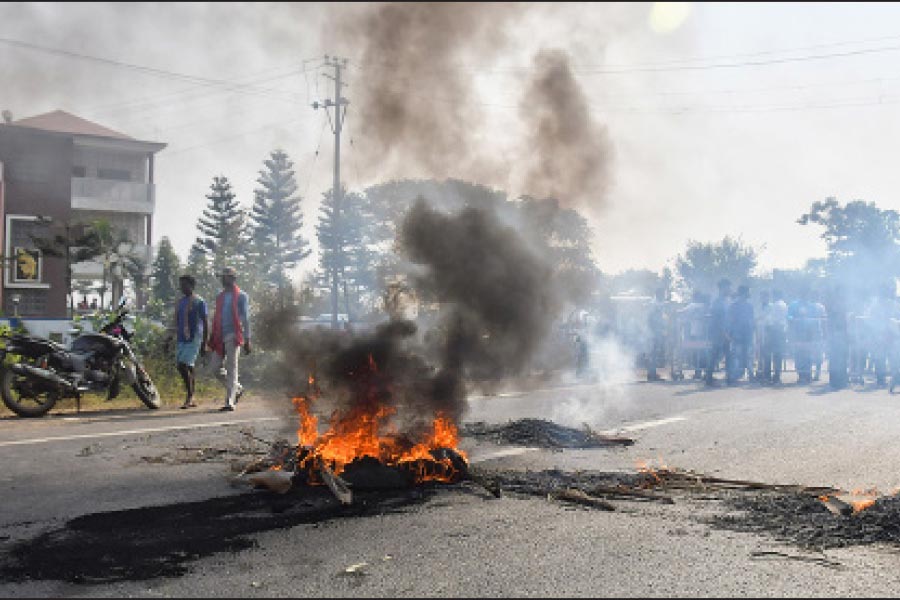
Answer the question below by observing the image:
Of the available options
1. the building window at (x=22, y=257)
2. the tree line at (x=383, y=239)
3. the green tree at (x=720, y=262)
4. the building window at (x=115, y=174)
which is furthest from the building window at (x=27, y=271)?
the green tree at (x=720, y=262)

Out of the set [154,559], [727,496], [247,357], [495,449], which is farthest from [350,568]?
[247,357]

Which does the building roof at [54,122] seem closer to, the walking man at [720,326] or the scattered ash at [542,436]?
the scattered ash at [542,436]

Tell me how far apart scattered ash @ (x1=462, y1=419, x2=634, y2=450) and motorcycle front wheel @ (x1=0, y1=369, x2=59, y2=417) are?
18.2 feet

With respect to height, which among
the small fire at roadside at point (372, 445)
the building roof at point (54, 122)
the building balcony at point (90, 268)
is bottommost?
the small fire at roadside at point (372, 445)

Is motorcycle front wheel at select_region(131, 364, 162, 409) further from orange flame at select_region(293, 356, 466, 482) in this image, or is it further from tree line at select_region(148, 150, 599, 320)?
orange flame at select_region(293, 356, 466, 482)

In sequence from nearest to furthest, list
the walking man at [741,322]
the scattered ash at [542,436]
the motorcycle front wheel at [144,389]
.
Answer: the scattered ash at [542,436], the motorcycle front wheel at [144,389], the walking man at [741,322]

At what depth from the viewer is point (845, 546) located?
4477 millimetres

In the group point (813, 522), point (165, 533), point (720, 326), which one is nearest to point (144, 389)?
point (165, 533)

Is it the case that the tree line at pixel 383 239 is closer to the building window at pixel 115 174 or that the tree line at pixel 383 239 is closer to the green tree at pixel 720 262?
the building window at pixel 115 174

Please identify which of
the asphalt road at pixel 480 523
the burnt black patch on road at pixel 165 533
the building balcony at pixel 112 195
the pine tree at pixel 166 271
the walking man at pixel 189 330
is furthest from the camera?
the pine tree at pixel 166 271

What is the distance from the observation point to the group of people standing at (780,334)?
16.5 m

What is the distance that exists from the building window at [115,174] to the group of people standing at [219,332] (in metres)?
32.1

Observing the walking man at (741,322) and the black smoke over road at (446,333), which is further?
the walking man at (741,322)

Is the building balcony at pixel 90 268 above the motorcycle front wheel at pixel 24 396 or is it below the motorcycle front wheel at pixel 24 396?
above
